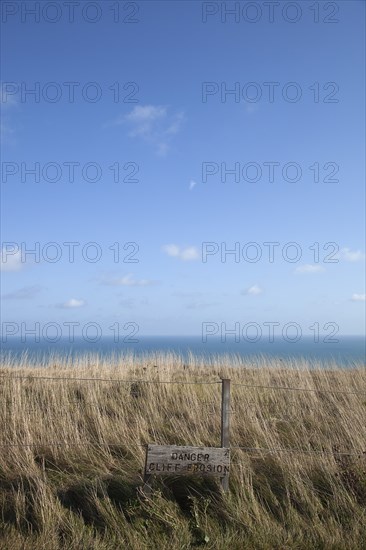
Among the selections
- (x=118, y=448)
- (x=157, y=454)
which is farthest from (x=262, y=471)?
(x=118, y=448)

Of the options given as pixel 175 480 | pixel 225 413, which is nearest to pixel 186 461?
pixel 175 480

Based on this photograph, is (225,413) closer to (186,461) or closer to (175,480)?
(186,461)

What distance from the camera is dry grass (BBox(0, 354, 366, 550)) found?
3.98m

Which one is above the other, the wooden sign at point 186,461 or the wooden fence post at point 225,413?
the wooden fence post at point 225,413

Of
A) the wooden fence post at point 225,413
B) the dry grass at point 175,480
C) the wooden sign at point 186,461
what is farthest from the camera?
the wooden fence post at point 225,413

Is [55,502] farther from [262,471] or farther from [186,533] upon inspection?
[262,471]

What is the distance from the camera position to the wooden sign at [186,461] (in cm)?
445

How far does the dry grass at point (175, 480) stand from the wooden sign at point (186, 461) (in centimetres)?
19

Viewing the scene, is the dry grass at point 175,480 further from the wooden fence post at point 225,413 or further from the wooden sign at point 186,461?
the wooden fence post at point 225,413

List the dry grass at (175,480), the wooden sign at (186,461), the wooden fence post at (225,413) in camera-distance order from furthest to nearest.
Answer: the wooden fence post at (225,413), the wooden sign at (186,461), the dry grass at (175,480)

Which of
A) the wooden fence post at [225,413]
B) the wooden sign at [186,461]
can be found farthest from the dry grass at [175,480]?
the wooden fence post at [225,413]

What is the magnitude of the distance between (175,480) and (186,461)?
0.35 meters

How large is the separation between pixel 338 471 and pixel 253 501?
110cm

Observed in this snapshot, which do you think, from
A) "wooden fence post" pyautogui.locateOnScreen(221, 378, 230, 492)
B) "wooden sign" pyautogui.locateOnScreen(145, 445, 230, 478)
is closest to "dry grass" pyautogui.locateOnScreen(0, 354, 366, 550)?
"wooden sign" pyautogui.locateOnScreen(145, 445, 230, 478)
